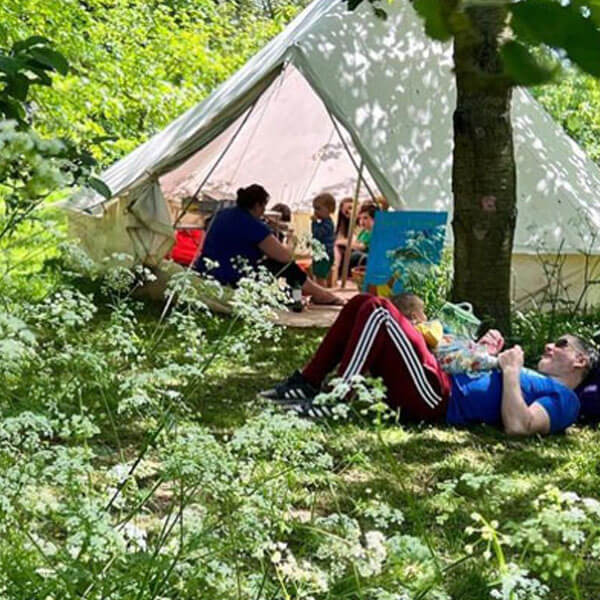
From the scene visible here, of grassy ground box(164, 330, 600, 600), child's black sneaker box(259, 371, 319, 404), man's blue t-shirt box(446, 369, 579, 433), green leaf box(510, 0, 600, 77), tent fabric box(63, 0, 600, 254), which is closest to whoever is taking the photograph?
green leaf box(510, 0, 600, 77)

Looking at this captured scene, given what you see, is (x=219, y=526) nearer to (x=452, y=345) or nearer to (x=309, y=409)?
(x=309, y=409)

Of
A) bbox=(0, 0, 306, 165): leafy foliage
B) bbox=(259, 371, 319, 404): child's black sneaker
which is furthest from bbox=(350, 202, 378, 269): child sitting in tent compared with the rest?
bbox=(259, 371, 319, 404): child's black sneaker

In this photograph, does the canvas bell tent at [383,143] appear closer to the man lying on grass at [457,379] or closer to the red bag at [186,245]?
the red bag at [186,245]

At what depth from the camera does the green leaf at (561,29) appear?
604mm

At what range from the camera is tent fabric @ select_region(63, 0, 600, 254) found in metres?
7.25

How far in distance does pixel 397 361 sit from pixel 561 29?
394cm

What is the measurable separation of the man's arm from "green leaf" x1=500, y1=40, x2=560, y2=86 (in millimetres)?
3851

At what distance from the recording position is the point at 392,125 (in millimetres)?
7445

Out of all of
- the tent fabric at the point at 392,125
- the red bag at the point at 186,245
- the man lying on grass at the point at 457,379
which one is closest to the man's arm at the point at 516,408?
the man lying on grass at the point at 457,379

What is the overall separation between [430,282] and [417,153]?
162 cm

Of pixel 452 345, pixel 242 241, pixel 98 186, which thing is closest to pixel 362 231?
pixel 242 241

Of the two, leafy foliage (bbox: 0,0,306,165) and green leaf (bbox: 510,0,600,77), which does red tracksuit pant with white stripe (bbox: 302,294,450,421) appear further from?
leafy foliage (bbox: 0,0,306,165)

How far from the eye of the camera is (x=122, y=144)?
1050 cm

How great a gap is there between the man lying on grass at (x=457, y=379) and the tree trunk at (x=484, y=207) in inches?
51.6
